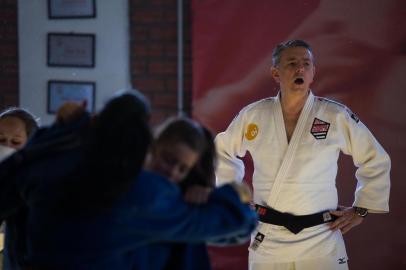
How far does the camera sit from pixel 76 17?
135 inches

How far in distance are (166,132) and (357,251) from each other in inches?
89.8

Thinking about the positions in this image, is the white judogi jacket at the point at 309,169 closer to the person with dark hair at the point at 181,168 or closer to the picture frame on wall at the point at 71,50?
the person with dark hair at the point at 181,168

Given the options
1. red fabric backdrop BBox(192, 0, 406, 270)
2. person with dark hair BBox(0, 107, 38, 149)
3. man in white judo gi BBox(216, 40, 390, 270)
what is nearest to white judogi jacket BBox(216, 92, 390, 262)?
man in white judo gi BBox(216, 40, 390, 270)

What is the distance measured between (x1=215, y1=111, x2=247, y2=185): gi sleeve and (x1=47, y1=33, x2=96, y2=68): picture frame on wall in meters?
1.27

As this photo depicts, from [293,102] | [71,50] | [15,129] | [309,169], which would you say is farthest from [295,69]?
[71,50]

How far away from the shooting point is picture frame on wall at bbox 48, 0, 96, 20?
11.2ft

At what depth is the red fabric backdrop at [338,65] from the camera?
308 centimetres

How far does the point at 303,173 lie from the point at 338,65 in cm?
107

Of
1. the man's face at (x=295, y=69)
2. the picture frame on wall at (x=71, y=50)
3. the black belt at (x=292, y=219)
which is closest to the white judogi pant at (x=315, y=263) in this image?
the black belt at (x=292, y=219)

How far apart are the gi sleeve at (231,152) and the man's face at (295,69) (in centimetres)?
27

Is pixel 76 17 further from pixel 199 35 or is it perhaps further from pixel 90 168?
pixel 90 168

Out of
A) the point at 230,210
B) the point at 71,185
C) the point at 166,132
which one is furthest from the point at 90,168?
the point at 230,210

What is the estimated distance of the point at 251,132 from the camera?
2.47 meters

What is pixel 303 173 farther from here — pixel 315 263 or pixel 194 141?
pixel 194 141
